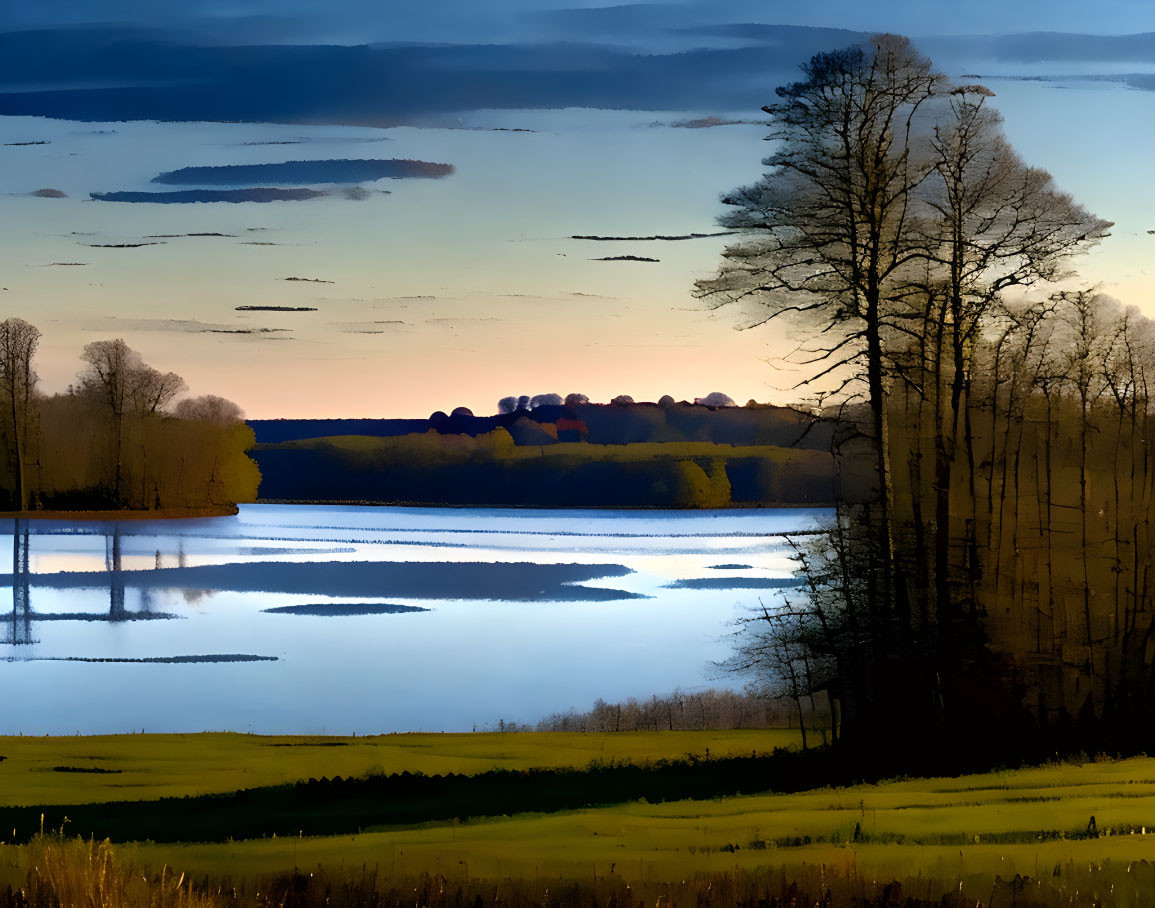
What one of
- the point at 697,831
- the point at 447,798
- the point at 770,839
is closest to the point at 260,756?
the point at 447,798

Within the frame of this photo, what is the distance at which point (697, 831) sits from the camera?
1511cm

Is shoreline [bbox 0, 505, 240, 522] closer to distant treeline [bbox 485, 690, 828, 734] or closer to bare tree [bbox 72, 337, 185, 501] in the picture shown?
bare tree [bbox 72, 337, 185, 501]

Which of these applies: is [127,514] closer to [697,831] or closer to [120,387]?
[120,387]

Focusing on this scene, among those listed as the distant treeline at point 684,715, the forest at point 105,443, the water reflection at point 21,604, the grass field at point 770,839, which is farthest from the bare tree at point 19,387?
the grass field at point 770,839

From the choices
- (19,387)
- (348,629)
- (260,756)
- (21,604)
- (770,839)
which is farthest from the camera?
(19,387)

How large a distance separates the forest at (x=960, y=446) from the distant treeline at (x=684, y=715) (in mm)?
3071

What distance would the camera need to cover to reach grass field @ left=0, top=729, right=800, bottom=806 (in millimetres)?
22125

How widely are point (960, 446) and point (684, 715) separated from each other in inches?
442

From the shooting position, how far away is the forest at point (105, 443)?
104 meters

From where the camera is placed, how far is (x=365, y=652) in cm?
→ 4497

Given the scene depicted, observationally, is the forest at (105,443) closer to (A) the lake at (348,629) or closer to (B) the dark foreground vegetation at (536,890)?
(A) the lake at (348,629)

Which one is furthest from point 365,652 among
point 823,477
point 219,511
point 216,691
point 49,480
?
point 219,511

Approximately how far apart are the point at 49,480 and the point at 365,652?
7446cm

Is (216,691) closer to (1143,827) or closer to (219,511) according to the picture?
(1143,827)
